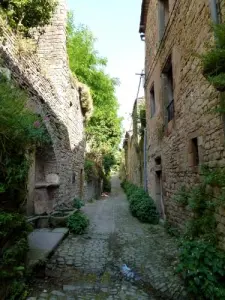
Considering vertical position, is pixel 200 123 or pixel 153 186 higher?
pixel 200 123

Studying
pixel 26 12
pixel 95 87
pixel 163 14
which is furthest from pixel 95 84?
pixel 26 12

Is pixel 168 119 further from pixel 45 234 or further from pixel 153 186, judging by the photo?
pixel 45 234

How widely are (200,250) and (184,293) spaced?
58 centimetres

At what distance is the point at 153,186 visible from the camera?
877cm

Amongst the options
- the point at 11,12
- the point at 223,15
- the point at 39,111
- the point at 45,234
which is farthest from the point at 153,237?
the point at 11,12

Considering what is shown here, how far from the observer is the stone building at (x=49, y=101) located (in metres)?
5.17

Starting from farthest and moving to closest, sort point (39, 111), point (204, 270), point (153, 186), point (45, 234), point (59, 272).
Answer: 1. point (153, 186)
2. point (39, 111)
3. point (45, 234)
4. point (59, 272)
5. point (204, 270)

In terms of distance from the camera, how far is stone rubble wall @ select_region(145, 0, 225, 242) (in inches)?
150

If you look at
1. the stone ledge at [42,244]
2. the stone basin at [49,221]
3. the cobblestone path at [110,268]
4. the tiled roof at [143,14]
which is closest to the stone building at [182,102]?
the cobblestone path at [110,268]

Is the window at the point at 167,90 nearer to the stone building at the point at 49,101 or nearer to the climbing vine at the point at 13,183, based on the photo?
the stone building at the point at 49,101

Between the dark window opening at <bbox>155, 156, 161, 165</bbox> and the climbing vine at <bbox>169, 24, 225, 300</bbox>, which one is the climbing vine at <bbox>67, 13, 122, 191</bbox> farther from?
the climbing vine at <bbox>169, 24, 225, 300</bbox>

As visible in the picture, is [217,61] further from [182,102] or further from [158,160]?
[158,160]

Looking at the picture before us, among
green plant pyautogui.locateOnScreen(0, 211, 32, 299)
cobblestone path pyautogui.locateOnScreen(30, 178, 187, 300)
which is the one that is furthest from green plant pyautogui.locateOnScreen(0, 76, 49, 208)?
cobblestone path pyautogui.locateOnScreen(30, 178, 187, 300)

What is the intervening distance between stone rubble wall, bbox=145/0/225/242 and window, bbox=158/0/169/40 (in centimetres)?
58
